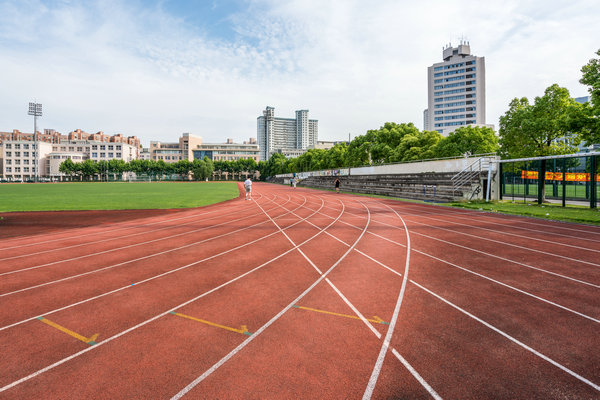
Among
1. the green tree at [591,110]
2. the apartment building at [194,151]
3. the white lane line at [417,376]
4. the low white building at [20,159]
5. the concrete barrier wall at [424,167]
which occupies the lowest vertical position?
the white lane line at [417,376]

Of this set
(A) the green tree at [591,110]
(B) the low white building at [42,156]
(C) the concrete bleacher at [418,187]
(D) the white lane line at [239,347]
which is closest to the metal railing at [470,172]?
(C) the concrete bleacher at [418,187]

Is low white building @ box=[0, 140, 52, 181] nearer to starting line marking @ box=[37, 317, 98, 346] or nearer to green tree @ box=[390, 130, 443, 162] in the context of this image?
green tree @ box=[390, 130, 443, 162]

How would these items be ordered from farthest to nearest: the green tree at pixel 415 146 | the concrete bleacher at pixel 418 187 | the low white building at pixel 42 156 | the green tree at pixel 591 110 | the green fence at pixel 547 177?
1. the low white building at pixel 42 156
2. the green tree at pixel 415 146
3. the concrete bleacher at pixel 418 187
4. the green fence at pixel 547 177
5. the green tree at pixel 591 110

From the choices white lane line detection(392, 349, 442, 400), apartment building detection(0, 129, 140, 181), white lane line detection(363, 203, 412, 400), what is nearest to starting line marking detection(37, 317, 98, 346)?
white lane line detection(363, 203, 412, 400)

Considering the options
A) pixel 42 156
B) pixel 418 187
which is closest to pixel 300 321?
pixel 418 187

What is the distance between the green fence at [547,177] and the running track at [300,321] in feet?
42.7

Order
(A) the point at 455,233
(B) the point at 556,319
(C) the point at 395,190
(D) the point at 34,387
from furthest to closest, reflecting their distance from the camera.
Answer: (C) the point at 395,190 < (A) the point at 455,233 < (B) the point at 556,319 < (D) the point at 34,387

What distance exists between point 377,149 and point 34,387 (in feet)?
148

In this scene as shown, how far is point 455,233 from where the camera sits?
10.5 meters

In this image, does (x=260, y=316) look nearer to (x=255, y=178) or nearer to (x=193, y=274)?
(x=193, y=274)

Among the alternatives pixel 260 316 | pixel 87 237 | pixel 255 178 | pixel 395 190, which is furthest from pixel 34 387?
pixel 255 178

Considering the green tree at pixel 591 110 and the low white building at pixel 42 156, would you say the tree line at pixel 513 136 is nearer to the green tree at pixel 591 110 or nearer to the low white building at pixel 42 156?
the green tree at pixel 591 110

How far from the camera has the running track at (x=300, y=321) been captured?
3.00 m

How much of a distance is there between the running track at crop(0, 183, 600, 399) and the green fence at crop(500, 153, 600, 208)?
42.7 feet
